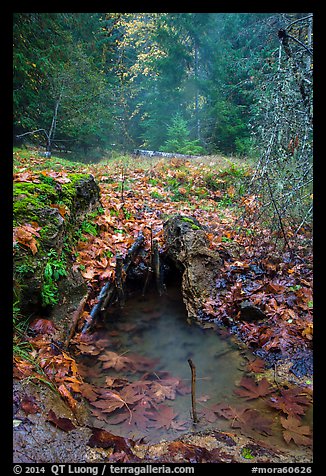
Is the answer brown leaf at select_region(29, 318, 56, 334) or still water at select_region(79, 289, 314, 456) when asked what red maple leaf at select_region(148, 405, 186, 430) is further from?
brown leaf at select_region(29, 318, 56, 334)

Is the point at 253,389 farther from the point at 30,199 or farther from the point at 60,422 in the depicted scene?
the point at 30,199

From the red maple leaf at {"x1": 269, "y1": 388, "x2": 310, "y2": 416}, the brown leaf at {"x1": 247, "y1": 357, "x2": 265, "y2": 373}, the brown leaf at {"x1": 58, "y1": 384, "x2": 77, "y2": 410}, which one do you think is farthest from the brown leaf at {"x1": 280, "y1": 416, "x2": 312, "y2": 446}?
the brown leaf at {"x1": 58, "y1": 384, "x2": 77, "y2": 410}

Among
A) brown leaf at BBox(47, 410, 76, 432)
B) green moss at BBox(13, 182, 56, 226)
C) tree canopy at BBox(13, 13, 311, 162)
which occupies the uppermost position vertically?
tree canopy at BBox(13, 13, 311, 162)

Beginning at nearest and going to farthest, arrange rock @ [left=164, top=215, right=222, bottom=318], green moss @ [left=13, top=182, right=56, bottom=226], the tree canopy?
green moss @ [left=13, top=182, right=56, bottom=226] < rock @ [left=164, top=215, right=222, bottom=318] < the tree canopy

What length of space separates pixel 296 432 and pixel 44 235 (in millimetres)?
3283

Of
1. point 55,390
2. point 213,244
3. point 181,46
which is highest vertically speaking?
point 181,46

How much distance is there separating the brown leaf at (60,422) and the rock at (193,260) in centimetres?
→ 265

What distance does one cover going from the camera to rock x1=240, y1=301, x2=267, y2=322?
3.95 metres

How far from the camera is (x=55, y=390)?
8.05ft

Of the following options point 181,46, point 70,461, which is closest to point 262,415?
point 70,461

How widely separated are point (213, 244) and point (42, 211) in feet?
10.0

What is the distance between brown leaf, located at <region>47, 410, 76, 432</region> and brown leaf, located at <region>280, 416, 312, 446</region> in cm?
166
